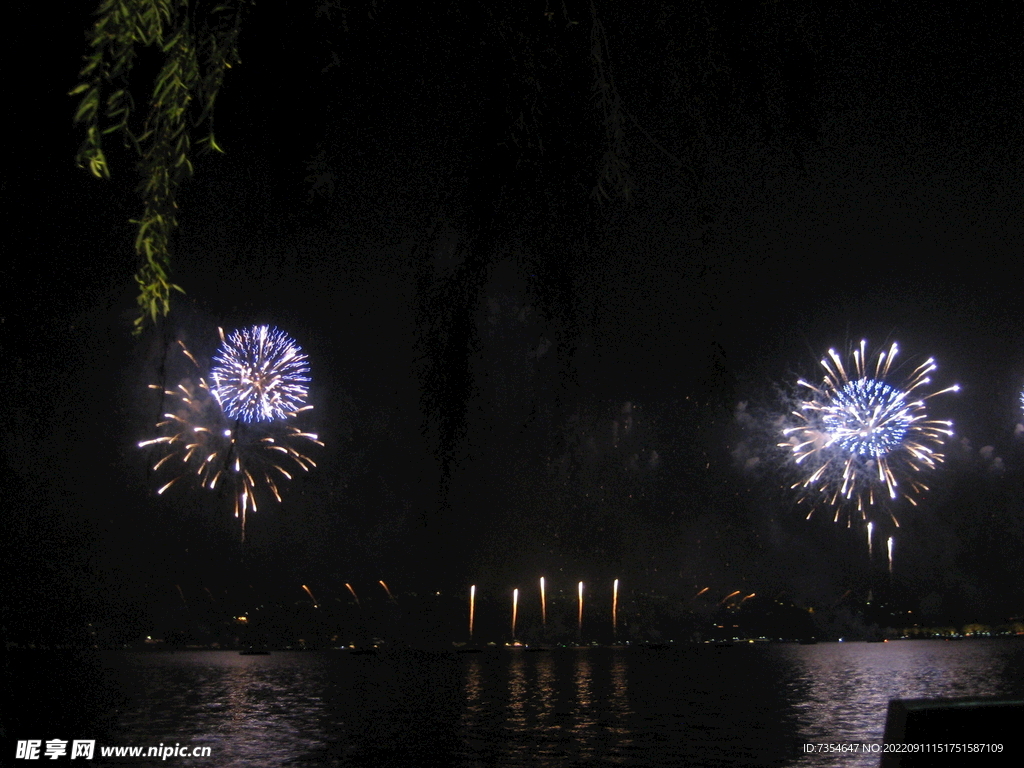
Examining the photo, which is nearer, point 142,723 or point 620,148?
point 620,148

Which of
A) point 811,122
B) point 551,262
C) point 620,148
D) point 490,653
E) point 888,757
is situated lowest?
point 490,653

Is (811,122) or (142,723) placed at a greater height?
(811,122)

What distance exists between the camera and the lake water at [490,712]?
3167 cm

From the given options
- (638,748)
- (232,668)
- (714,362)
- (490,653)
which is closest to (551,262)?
(714,362)

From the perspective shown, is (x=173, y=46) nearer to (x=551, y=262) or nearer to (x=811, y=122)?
(x=551, y=262)

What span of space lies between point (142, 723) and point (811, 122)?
4782 centimetres

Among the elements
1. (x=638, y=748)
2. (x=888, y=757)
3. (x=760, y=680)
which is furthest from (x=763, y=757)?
(x=760, y=680)

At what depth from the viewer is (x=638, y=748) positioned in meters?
33.4

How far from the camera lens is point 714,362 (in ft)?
11.9

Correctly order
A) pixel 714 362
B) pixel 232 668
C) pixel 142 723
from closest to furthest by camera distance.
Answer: pixel 714 362 < pixel 142 723 < pixel 232 668

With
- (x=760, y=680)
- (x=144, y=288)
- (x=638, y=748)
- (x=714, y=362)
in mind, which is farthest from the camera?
(x=760, y=680)

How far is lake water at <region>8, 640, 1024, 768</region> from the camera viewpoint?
31.7m

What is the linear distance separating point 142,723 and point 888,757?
47424 mm

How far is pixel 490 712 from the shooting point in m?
51.4
